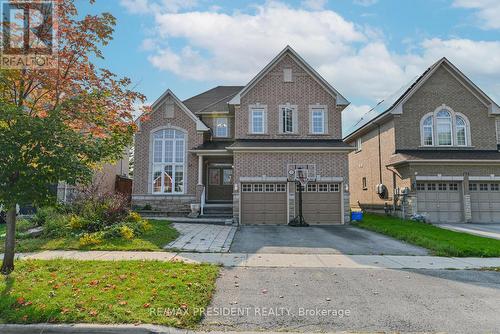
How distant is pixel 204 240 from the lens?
1157 cm

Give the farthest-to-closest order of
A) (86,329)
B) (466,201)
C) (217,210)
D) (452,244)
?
(217,210) → (466,201) → (452,244) → (86,329)

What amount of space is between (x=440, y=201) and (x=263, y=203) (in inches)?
412

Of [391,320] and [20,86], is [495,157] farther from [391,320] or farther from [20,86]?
[20,86]

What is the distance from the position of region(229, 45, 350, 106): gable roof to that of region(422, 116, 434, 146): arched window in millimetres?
5537

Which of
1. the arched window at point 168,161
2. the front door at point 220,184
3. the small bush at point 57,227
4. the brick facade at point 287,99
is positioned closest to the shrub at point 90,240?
the small bush at point 57,227

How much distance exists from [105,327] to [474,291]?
663 centimetres

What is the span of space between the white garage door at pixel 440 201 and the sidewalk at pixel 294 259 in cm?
999

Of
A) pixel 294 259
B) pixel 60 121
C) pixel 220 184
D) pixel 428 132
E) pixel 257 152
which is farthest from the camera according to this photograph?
pixel 220 184

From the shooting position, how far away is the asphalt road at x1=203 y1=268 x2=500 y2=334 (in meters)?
4.75

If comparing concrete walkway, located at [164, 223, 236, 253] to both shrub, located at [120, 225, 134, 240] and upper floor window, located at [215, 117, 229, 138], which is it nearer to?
shrub, located at [120, 225, 134, 240]

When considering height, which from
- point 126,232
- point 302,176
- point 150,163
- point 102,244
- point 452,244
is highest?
point 150,163

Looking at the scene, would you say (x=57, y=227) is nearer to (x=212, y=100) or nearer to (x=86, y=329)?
(x=86, y=329)

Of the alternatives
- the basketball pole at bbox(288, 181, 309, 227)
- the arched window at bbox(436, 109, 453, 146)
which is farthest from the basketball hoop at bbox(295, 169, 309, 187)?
the arched window at bbox(436, 109, 453, 146)

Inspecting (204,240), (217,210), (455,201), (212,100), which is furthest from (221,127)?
(455,201)
